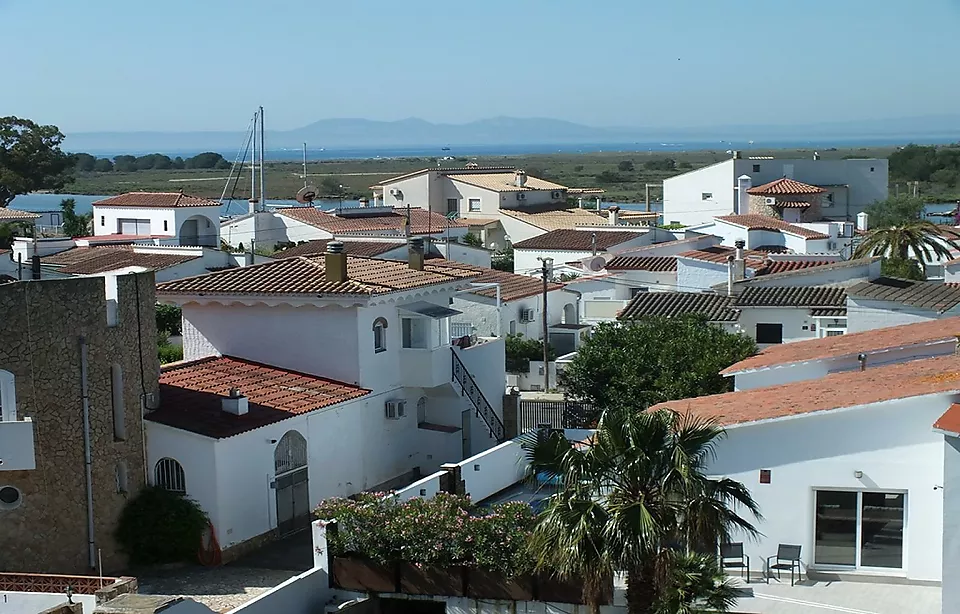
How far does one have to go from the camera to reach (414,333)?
94.3ft

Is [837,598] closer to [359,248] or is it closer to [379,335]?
[379,335]

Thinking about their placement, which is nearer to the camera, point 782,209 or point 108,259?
point 108,259

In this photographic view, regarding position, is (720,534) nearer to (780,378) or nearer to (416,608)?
(416,608)

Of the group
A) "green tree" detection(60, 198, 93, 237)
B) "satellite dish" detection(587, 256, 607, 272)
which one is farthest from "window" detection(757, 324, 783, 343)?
"green tree" detection(60, 198, 93, 237)

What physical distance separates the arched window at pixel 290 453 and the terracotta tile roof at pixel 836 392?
6876 millimetres

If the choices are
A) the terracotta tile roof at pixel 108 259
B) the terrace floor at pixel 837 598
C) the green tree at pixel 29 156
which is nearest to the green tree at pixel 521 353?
the terracotta tile roof at pixel 108 259

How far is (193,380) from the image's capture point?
25.6 metres

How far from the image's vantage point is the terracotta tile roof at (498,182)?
9321 cm

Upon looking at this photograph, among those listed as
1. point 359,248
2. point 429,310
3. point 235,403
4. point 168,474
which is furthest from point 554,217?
point 168,474

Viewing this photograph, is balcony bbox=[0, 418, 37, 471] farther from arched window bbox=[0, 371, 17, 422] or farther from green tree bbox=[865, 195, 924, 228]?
green tree bbox=[865, 195, 924, 228]

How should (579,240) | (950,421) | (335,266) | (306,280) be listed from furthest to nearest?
(579,240)
(306,280)
(335,266)
(950,421)

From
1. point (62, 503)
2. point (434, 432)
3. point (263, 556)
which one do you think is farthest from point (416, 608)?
point (434, 432)

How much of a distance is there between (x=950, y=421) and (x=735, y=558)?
11.8 feet

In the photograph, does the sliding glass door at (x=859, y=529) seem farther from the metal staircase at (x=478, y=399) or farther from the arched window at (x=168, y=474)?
the metal staircase at (x=478, y=399)
